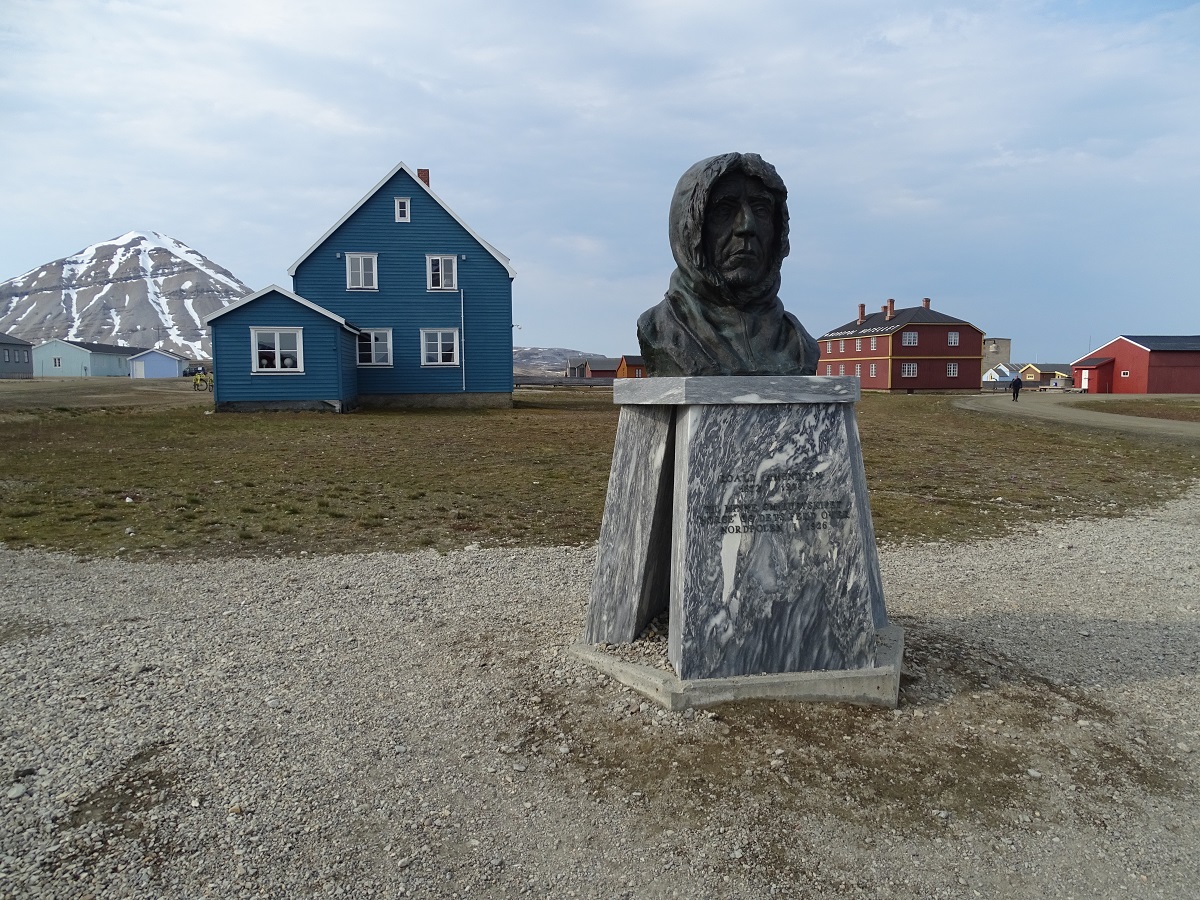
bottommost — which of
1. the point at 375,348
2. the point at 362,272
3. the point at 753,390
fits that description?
the point at 753,390

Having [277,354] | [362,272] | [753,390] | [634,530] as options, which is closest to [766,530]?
[753,390]

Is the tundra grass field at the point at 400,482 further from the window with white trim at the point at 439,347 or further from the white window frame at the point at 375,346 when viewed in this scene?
the window with white trim at the point at 439,347

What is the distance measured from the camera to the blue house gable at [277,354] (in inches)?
933

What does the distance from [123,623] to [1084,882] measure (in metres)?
5.66

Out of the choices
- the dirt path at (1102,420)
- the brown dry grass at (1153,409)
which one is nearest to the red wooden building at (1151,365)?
the brown dry grass at (1153,409)

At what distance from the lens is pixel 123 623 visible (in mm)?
5391

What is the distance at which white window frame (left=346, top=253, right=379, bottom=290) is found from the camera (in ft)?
87.2

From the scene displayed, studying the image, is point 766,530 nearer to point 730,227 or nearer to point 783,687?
point 783,687

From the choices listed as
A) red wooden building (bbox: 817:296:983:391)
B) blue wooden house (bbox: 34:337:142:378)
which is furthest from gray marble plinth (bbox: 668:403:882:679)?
blue wooden house (bbox: 34:337:142:378)

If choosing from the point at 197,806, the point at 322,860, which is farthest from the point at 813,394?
the point at 197,806

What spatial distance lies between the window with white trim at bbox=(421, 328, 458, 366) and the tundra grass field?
6.90 metres

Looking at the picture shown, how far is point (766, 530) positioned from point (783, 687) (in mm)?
824

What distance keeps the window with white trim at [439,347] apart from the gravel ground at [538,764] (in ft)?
72.9

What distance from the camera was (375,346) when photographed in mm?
27312
